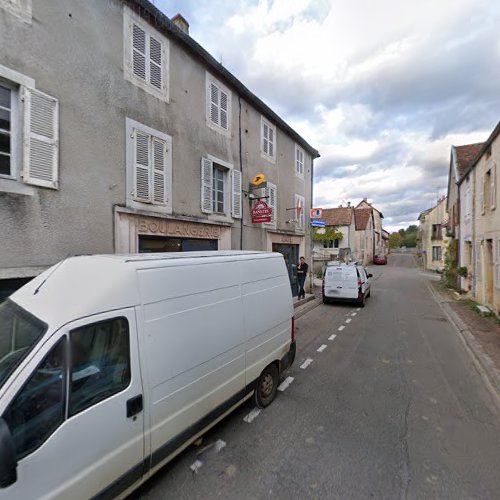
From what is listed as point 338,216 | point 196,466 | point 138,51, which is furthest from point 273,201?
point 338,216

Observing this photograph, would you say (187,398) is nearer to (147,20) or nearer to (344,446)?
(344,446)

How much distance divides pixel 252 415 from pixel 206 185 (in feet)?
19.0

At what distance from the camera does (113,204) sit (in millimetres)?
5469

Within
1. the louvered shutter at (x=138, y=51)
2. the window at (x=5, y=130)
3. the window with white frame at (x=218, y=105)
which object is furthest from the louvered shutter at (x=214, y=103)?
the window at (x=5, y=130)

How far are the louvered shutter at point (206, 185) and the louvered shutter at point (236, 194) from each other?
108 cm

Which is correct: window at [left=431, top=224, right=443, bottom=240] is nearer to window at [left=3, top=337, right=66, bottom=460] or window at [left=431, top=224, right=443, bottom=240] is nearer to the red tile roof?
the red tile roof

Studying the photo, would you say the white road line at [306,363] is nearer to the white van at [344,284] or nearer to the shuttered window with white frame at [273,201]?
the white van at [344,284]

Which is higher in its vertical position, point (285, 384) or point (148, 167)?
point (148, 167)

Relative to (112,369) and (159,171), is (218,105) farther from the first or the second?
(112,369)

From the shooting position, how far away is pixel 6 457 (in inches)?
59.1

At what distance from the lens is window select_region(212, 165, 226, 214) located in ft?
27.3

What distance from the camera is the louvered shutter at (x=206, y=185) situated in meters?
7.49

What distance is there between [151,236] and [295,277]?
7527 mm

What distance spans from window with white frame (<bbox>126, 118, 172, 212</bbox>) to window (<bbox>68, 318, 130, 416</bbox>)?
→ 4.17 m
